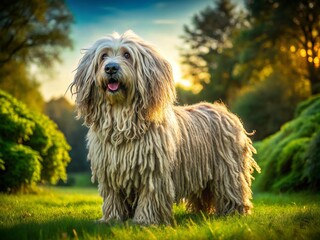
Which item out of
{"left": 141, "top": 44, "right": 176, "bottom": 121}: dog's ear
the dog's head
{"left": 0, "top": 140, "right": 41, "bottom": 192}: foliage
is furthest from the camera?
{"left": 0, "top": 140, "right": 41, "bottom": 192}: foliage

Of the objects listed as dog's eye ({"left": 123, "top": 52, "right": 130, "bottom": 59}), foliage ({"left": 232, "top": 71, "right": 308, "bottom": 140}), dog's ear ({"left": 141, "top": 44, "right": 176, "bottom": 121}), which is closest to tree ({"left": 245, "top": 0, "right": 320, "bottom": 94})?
foliage ({"left": 232, "top": 71, "right": 308, "bottom": 140})

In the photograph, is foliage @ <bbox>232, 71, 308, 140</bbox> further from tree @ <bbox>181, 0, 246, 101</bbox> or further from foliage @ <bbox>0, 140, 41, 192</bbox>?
foliage @ <bbox>0, 140, 41, 192</bbox>

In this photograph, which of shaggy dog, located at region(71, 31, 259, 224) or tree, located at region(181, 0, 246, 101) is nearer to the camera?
shaggy dog, located at region(71, 31, 259, 224)

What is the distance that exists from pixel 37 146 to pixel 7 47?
1770 centimetres

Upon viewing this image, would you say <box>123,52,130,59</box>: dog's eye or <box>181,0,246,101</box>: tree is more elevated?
<box>181,0,246,101</box>: tree

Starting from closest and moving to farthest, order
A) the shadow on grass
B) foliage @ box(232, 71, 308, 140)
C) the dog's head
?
the shadow on grass → the dog's head → foliage @ box(232, 71, 308, 140)

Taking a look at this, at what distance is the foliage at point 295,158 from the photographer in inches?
354

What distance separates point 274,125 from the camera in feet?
89.1

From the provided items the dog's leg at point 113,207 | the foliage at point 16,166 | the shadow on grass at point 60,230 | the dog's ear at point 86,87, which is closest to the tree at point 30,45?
the foliage at point 16,166

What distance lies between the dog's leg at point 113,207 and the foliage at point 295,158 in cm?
438

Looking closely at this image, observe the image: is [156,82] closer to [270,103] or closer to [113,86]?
[113,86]

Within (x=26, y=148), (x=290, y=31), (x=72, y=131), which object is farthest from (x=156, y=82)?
(x=72, y=131)

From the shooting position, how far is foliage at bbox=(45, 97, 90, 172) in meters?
41.0

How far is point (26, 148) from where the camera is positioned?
9.90 meters
